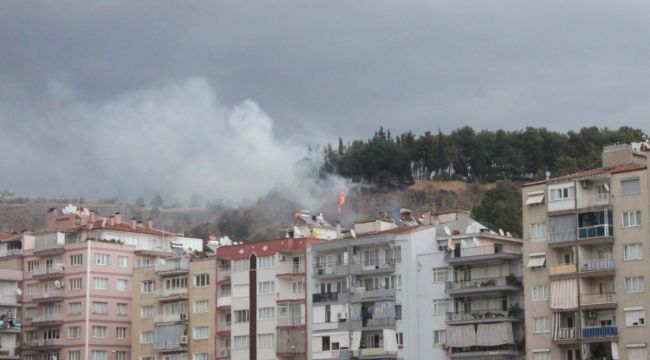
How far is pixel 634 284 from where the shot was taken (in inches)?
3900

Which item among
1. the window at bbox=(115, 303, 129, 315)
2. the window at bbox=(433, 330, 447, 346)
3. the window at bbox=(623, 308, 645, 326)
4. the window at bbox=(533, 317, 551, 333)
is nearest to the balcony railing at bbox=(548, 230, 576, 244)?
the window at bbox=(533, 317, 551, 333)

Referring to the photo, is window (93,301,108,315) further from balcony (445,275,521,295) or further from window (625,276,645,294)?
window (625,276,645,294)

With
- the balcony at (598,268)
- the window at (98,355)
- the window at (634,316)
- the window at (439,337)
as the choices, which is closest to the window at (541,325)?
the balcony at (598,268)

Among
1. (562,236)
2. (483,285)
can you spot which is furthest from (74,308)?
(562,236)

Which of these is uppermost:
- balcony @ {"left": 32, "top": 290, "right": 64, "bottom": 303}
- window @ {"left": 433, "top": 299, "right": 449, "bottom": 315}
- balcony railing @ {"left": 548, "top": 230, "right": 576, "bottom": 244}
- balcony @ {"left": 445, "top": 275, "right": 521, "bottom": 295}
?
balcony railing @ {"left": 548, "top": 230, "right": 576, "bottom": 244}

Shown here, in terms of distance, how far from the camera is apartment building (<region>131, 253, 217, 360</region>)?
5177 inches

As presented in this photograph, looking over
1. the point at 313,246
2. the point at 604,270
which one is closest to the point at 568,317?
the point at 604,270

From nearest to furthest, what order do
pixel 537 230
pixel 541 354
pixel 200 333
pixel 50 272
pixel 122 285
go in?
pixel 541 354
pixel 537 230
pixel 200 333
pixel 122 285
pixel 50 272

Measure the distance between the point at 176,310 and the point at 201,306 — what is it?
3.69m

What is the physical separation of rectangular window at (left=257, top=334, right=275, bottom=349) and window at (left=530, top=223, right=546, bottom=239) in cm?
3041

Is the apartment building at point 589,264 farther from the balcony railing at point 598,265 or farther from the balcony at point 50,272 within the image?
the balcony at point 50,272

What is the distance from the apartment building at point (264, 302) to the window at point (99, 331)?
16822 millimetres

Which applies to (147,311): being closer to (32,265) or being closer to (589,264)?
(32,265)

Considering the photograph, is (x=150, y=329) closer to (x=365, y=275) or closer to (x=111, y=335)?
(x=111, y=335)
